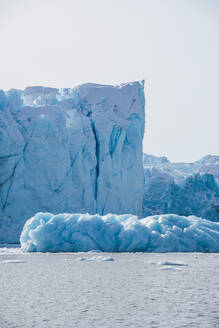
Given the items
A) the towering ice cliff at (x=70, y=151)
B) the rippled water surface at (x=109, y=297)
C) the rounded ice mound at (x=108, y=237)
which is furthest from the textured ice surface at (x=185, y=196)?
the rippled water surface at (x=109, y=297)

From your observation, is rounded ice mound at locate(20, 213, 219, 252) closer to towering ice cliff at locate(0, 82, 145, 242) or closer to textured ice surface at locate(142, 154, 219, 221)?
towering ice cliff at locate(0, 82, 145, 242)

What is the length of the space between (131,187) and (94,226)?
8419 mm

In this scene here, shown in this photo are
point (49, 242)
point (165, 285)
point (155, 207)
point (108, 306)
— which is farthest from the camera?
point (155, 207)

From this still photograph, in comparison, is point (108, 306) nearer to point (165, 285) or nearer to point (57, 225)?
point (165, 285)

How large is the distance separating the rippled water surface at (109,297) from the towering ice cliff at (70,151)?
30.1 ft

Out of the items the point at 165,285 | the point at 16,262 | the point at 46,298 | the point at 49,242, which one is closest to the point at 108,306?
the point at 46,298

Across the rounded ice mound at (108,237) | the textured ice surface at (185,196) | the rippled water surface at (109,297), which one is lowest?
the textured ice surface at (185,196)

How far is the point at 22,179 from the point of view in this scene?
15.2 meters

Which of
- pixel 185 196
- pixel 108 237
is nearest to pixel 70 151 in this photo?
pixel 108 237

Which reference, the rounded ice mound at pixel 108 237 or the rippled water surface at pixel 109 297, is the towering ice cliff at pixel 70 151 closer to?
the rounded ice mound at pixel 108 237

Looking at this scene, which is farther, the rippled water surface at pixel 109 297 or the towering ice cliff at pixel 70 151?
the towering ice cliff at pixel 70 151

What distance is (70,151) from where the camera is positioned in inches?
659

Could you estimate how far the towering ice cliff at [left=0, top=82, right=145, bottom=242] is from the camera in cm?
1509

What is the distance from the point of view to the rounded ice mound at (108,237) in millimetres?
9984
